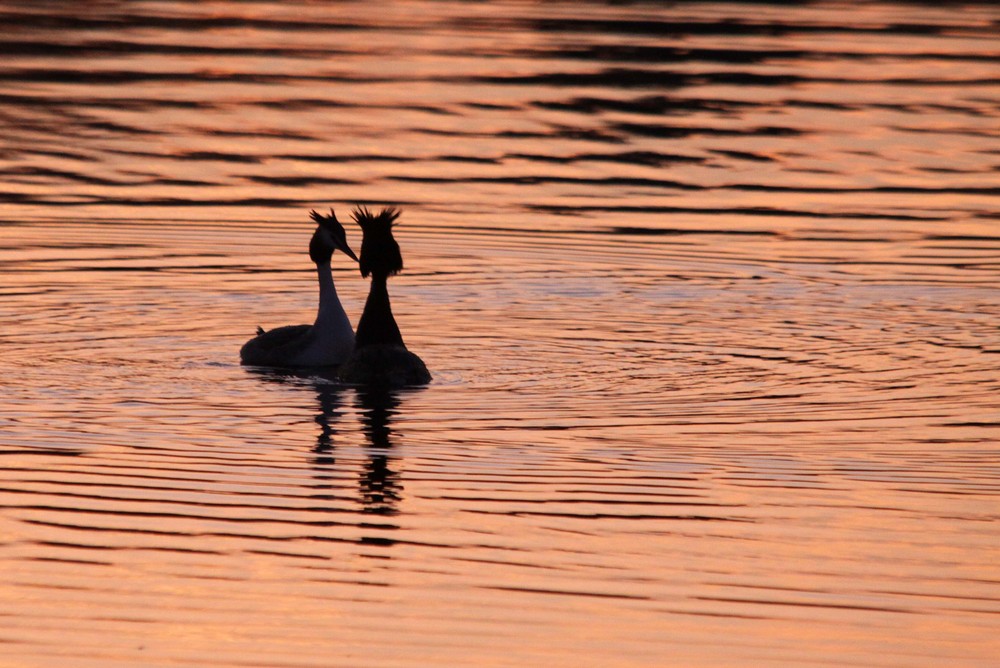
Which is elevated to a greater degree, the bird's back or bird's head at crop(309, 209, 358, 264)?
bird's head at crop(309, 209, 358, 264)

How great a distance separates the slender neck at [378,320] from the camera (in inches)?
650

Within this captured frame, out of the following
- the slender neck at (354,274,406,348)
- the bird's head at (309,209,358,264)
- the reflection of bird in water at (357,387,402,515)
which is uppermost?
the bird's head at (309,209,358,264)

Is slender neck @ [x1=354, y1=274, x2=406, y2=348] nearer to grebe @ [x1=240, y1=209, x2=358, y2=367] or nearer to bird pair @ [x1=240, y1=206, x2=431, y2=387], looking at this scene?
bird pair @ [x1=240, y1=206, x2=431, y2=387]

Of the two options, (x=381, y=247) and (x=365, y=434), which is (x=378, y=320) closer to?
Result: (x=381, y=247)

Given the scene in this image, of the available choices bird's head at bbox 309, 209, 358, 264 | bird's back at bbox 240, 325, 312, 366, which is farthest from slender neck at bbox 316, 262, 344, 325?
bird's back at bbox 240, 325, 312, 366

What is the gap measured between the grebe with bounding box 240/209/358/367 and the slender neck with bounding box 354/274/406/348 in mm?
597

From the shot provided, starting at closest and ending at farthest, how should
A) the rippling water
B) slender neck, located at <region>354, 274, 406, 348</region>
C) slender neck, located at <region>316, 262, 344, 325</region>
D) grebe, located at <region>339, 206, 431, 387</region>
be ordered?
the rippling water → grebe, located at <region>339, 206, 431, 387</region> → slender neck, located at <region>354, 274, 406, 348</region> → slender neck, located at <region>316, 262, 344, 325</region>

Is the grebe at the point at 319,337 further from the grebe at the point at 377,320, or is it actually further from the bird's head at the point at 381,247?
the bird's head at the point at 381,247

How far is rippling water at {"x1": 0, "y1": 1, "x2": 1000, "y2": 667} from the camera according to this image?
10.2 meters

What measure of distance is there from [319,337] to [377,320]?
813mm

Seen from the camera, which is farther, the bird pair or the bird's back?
the bird's back

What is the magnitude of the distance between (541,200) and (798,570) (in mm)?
13384

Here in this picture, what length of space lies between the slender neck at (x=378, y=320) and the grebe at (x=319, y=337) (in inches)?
23.5

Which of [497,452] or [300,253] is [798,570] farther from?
[300,253]
